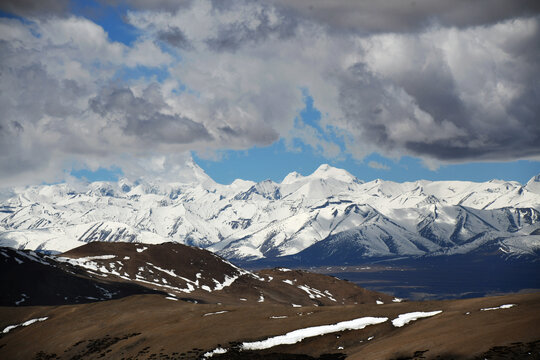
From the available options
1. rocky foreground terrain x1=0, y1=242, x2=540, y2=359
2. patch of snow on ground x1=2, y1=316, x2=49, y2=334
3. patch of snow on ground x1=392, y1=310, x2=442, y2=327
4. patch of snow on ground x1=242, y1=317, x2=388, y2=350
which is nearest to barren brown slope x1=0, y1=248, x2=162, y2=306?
rocky foreground terrain x1=0, y1=242, x2=540, y2=359

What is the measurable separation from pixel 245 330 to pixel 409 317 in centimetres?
2567

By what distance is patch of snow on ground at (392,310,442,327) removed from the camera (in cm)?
7859

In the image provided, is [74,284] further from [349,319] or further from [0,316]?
[349,319]

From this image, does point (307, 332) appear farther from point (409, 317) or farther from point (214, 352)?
point (409, 317)

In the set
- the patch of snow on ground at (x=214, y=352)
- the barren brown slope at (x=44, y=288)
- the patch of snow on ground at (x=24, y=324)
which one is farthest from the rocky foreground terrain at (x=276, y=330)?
the barren brown slope at (x=44, y=288)

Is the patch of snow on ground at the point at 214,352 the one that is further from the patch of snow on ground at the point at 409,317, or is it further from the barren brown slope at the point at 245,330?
the patch of snow on ground at the point at 409,317

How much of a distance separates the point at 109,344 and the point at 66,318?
3249 cm

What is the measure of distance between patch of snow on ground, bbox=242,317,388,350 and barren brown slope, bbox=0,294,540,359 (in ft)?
4.56

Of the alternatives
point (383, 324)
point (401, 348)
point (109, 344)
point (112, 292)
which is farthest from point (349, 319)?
point (112, 292)

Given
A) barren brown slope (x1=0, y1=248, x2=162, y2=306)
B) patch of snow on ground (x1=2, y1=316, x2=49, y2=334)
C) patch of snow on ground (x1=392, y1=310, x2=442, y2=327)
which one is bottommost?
patch of snow on ground (x1=392, y1=310, x2=442, y2=327)

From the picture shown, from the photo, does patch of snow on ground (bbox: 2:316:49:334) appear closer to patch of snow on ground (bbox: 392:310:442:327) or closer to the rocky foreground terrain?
the rocky foreground terrain

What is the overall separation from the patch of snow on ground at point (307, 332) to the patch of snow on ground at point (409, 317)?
6.86 feet

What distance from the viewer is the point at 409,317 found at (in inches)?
3189

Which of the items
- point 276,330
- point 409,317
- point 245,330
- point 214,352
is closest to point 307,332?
point 276,330
